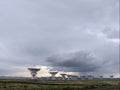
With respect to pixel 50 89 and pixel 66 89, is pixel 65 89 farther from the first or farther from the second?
pixel 50 89

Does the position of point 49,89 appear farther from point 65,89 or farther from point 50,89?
point 65,89

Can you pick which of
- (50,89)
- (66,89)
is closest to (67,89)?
(66,89)

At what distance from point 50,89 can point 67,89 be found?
8.58 meters

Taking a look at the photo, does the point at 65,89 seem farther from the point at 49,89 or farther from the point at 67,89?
the point at 49,89

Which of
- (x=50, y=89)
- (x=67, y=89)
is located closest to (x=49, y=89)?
(x=50, y=89)

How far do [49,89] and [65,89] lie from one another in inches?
341

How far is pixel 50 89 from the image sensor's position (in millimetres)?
81938

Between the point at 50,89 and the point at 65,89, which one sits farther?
the point at 65,89

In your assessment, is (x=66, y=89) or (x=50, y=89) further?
(x=66, y=89)

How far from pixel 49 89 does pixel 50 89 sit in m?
0.41

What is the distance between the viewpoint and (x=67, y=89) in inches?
3479

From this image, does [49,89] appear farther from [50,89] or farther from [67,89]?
[67,89]

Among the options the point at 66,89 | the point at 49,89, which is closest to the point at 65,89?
the point at 66,89

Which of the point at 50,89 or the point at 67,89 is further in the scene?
the point at 67,89
